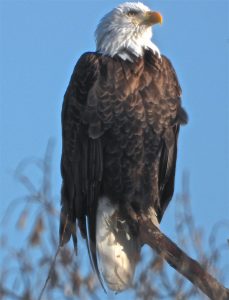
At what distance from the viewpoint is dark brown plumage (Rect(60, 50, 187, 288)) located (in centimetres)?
514

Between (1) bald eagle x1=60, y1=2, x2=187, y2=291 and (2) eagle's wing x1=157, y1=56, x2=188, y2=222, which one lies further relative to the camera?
(2) eagle's wing x1=157, y1=56, x2=188, y2=222

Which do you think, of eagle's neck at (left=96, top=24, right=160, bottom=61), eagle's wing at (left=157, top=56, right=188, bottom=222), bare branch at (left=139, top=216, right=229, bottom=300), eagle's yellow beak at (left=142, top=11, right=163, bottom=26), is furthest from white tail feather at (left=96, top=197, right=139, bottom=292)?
eagle's yellow beak at (left=142, top=11, right=163, bottom=26)

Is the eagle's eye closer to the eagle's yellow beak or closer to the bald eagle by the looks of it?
the eagle's yellow beak

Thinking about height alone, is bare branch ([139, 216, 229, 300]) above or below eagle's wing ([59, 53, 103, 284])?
below

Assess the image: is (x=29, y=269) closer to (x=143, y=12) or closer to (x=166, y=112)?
(x=166, y=112)

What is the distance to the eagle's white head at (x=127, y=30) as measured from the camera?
5.47 meters

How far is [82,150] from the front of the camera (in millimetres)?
5312

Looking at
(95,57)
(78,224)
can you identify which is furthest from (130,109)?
(78,224)

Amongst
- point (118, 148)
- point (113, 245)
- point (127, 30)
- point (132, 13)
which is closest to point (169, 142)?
point (118, 148)

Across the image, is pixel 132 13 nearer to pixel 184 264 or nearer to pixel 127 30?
pixel 127 30

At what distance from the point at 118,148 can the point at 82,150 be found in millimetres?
286

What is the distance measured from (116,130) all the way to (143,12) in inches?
43.4

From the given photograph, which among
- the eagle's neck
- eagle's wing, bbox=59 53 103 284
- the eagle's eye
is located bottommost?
eagle's wing, bbox=59 53 103 284

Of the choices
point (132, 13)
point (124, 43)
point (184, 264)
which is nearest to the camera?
point (184, 264)
